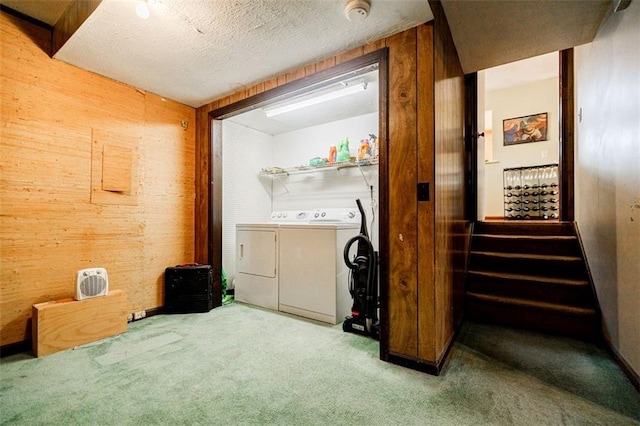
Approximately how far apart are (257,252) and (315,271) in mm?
888

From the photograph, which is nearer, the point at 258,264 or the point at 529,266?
the point at 529,266

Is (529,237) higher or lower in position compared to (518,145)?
lower

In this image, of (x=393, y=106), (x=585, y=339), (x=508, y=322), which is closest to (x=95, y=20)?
(x=393, y=106)

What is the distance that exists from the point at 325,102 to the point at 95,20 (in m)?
2.18

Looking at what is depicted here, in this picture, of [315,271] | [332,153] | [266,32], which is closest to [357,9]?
[266,32]

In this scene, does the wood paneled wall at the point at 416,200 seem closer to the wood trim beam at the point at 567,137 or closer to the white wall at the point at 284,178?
the white wall at the point at 284,178

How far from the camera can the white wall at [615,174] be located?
1.78 metres

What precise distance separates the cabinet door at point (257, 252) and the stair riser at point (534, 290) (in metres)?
2.27

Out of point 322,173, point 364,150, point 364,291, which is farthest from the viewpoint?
point 322,173

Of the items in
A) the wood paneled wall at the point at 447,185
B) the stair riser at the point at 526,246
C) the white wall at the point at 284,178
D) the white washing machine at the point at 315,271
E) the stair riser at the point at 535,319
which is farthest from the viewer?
the white wall at the point at 284,178

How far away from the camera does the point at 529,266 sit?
10.4ft

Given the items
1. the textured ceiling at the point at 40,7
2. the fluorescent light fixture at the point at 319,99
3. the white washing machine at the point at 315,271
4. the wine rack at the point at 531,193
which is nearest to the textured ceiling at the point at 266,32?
the textured ceiling at the point at 40,7

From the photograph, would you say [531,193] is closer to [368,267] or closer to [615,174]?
[615,174]

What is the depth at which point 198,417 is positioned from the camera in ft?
4.79
